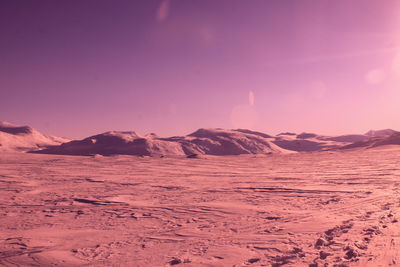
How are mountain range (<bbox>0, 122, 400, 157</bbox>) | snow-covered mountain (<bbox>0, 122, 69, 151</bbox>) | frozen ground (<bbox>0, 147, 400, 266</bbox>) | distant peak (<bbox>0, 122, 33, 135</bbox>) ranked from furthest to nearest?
distant peak (<bbox>0, 122, 33, 135</bbox>)
snow-covered mountain (<bbox>0, 122, 69, 151</bbox>)
mountain range (<bbox>0, 122, 400, 157</bbox>)
frozen ground (<bbox>0, 147, 400, 266</bbox>)

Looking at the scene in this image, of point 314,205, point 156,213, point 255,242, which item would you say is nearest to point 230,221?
point 255,242

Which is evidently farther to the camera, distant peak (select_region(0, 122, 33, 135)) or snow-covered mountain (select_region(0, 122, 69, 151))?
distant peak (select_region(0, 122, 33, 135))

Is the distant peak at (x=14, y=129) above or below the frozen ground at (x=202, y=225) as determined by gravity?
above

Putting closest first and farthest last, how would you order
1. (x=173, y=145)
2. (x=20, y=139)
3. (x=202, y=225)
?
(x=202, y=225), (x=173, y=145), (x=20, y=139)

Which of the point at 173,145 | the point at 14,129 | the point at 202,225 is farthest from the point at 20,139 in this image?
the point at 202,225

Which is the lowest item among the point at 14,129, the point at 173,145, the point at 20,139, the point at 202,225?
the point at 202,225

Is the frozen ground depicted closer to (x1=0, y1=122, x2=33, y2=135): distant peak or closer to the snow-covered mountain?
the snow-covered mountain

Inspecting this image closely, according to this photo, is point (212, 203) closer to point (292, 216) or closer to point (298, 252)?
point (292, 216)

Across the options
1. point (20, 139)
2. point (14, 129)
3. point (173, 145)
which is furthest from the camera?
point (14, 129)

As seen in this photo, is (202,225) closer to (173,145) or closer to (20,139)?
(173,145)

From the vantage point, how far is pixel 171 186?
26.9 feet

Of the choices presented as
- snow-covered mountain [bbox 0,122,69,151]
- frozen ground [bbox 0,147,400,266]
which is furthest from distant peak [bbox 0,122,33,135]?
frozen ground [bbox 0,147,400,266]

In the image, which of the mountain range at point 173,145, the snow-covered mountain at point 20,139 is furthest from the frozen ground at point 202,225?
the snow-covered mountain at point 20,139

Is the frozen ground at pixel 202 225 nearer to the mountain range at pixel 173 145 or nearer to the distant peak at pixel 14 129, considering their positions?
the mountain range at pixel 173 145
